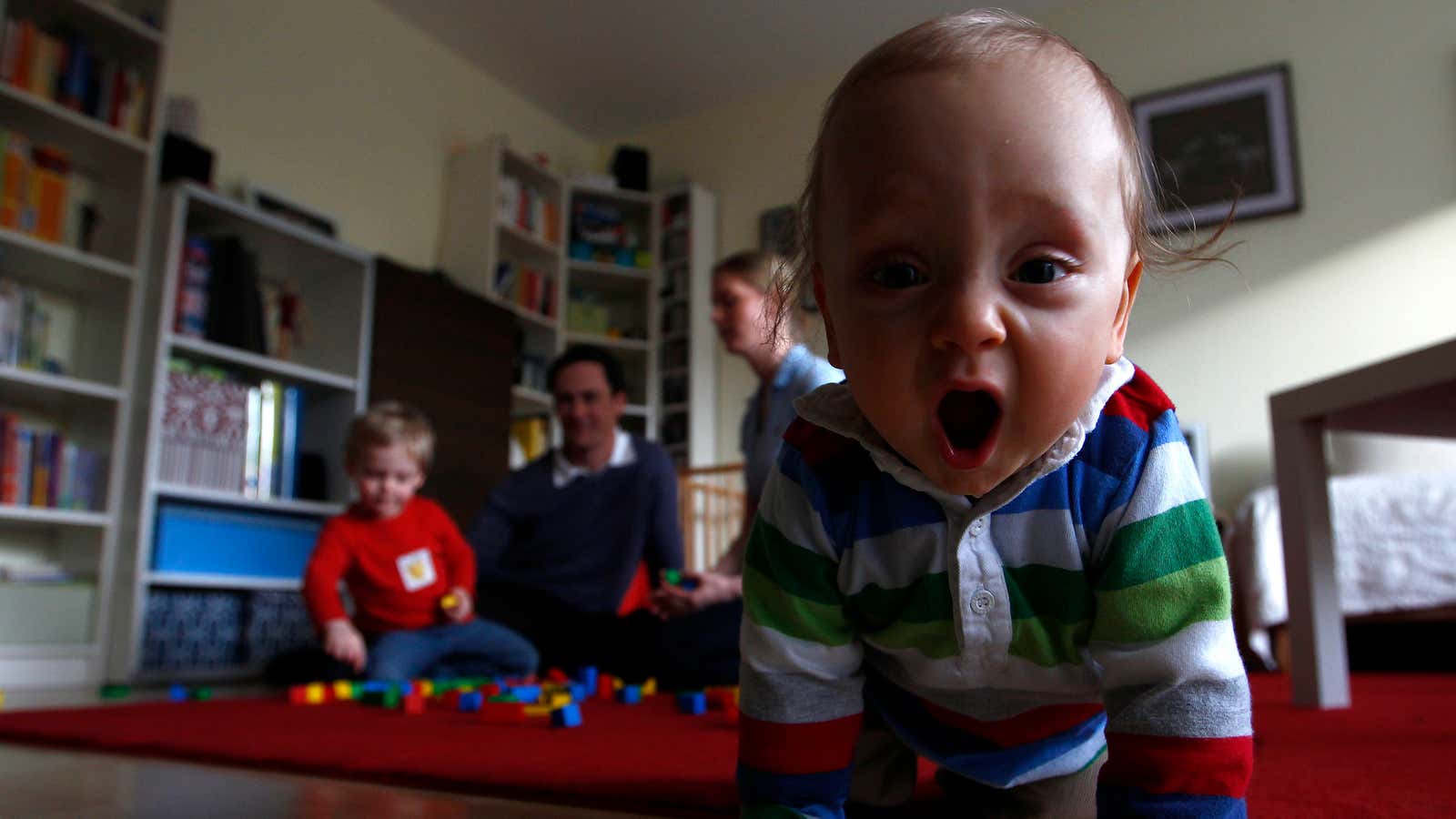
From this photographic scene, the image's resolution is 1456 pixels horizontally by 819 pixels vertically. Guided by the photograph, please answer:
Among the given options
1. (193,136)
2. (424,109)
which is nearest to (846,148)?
(193,136)

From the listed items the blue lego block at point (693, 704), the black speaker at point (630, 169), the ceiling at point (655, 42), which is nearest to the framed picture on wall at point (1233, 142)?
the ceiling at point (655, 42)

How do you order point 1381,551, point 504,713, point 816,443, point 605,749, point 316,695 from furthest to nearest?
1. point 1381,551
2. point 316,695
3. point 504,713
4. point 605,749
5. point 816,443

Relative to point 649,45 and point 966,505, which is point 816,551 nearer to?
point 966,505

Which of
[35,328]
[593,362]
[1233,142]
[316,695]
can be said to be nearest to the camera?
[316,695]

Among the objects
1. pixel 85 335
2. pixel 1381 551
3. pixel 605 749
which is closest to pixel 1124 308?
pixel 605 749

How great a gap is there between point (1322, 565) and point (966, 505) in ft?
3.74

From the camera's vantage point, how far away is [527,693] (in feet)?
5.21

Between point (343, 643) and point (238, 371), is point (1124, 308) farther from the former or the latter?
point (238, 371)

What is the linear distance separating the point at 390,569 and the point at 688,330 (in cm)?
268

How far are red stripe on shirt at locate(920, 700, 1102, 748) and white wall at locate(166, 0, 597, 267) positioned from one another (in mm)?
3234

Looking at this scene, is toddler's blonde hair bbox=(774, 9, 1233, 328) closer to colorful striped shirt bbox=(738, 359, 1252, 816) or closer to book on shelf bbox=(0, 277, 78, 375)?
colorful striped shirt bbox=(738, 359, 1252, 816)

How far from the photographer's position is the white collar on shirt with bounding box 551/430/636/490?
236cm

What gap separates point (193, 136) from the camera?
10.2 feet

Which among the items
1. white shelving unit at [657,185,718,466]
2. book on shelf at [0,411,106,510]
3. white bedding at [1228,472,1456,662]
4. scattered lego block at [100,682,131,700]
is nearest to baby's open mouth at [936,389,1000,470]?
scattered lego block at [100,682,131,700]
